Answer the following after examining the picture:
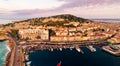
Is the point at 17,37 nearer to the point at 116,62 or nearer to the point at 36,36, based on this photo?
the point at 36,36

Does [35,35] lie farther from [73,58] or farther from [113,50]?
[73,58]

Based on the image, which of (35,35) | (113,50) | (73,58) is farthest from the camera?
(35,35)

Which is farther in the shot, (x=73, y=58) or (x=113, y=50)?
(x=113, y=50)

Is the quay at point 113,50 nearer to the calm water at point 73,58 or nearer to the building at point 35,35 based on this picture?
the calm water at point 73,58

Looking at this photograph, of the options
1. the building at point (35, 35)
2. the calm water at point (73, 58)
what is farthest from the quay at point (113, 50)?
the building at point (35, 35)

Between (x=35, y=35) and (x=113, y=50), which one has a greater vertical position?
(x=113, y=50)

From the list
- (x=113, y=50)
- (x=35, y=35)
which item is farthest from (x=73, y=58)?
(x=35, y=35)

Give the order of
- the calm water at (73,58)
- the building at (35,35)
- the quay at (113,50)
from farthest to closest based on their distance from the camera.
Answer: the building at (35,35) < the quay at (113,50) < the calm water at (73,58)

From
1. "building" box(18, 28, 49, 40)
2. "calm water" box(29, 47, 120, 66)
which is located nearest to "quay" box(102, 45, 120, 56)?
"calm water" box(29, 47, 120, 66)

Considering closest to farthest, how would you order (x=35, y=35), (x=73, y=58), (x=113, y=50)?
(x=73, y=58)
(x=113, y=50)
(x=35, y=35)

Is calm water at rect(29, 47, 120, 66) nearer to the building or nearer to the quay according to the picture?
the quay
